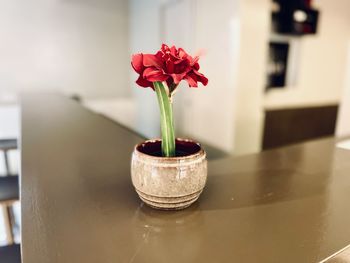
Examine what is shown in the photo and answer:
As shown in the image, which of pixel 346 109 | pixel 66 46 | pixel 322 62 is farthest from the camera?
pixel 66 46

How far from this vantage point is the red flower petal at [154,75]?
58cm

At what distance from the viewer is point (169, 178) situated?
0.59m

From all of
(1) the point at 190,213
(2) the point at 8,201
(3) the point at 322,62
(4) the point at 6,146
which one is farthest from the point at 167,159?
(3) the point at 322,62

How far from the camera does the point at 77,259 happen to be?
474 millimetres

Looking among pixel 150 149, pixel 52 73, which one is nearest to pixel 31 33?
pixel 52 73

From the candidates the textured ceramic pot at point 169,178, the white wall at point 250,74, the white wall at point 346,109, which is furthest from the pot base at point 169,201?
the white wall at point 346,109

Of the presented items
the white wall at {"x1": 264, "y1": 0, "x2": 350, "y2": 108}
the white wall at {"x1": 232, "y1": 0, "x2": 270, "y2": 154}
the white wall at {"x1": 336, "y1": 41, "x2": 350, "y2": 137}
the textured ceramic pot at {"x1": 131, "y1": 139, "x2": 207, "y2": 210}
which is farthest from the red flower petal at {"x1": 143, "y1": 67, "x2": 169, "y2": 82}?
the white wall at {"x1": 336, "y1": 41, "x2": 350, "y2": 137}

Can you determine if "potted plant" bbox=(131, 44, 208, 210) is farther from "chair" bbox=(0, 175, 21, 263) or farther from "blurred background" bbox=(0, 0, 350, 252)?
"blurred background" bbox=(0, 0, 350, 252)

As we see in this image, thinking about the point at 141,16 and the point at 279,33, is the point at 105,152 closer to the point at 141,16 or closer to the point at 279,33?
the point at 279,33

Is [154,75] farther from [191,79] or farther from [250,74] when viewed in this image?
[250,74]

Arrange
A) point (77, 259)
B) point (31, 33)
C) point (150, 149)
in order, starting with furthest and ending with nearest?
point (31, 33)
point (150, 149)
point (77, 259)

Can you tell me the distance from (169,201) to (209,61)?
269cm

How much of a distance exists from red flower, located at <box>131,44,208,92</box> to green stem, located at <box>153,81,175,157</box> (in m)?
0.03

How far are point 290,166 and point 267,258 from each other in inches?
22.2
